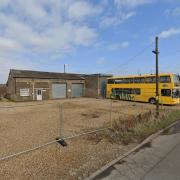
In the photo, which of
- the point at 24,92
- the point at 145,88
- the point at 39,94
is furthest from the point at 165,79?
the point at 24,92

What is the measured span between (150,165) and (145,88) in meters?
20.6

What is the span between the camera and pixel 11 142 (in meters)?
6.85

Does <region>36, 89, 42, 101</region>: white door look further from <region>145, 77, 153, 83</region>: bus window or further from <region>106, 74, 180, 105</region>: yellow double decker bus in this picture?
<region>145, 77, 153, 83</region>: bus window

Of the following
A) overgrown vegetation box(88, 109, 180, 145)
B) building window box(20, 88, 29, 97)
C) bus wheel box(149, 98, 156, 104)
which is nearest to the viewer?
overgrown vegetation box(88, 109, 180, 145)

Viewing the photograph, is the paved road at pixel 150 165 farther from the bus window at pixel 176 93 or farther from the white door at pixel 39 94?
the white door at pixel 39 94

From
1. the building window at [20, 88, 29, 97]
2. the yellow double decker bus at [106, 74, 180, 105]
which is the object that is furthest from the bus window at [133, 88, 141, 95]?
the building window at [20, 88, 29, 97]

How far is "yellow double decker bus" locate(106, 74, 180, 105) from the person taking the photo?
21188 millimetres

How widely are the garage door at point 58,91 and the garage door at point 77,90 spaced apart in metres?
2.05

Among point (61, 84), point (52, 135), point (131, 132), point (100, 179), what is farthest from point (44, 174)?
point (61, 84)

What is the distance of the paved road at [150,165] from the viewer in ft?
14.0

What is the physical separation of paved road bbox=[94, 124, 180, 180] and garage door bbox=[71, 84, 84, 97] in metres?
29.6

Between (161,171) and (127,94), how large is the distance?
76.3 ft

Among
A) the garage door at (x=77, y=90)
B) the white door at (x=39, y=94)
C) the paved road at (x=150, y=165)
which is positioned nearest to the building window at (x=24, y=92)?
the white door at (x=39, y=94)

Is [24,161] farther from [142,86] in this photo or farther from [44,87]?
[44,87]
